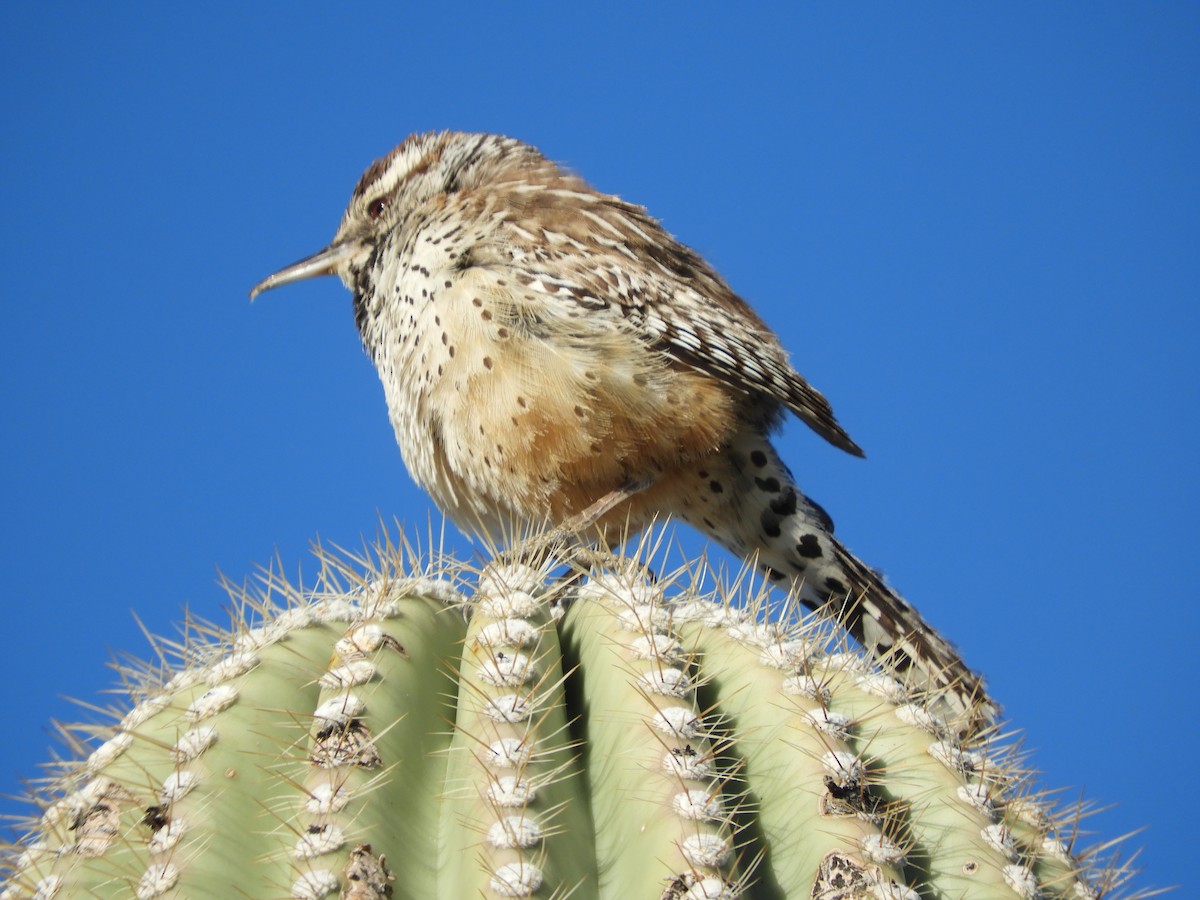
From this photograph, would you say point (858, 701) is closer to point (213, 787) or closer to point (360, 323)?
point (213, 787)

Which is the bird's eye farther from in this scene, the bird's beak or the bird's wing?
the bird's wing

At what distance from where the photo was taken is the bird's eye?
3.42 m

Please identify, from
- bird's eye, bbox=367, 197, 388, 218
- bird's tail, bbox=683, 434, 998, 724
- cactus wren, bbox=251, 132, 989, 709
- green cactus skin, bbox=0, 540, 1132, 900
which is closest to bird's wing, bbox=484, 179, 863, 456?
cactus wren, bbox=251, 132, 989, 709

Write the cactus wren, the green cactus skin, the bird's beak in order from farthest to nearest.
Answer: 1. the bird's beak
2. the cactus wren
3. the green cactus skin

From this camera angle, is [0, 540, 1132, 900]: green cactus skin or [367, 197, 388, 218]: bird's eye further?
[367, 197, 388, 218]: bird's eye

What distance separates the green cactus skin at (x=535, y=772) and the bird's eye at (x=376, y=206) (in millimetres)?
2081

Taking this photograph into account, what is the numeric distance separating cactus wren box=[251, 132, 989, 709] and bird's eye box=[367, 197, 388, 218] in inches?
5.7

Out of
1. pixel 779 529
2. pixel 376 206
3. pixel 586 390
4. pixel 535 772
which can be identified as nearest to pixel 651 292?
pixel 586 390

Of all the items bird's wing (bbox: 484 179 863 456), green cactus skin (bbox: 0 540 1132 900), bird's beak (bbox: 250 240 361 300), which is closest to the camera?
green cactus skin (bbox: 0 540 1132 900)

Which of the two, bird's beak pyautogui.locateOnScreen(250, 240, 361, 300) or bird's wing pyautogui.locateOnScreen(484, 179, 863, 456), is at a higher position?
bird's beak pyautogui.locateOnScreen(250, 240, 361, 300)

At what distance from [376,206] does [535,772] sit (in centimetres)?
251

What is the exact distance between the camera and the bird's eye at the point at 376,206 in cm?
342

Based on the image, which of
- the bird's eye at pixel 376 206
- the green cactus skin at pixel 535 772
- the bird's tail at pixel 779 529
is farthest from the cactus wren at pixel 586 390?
the green cactus skin at pixel 535 772

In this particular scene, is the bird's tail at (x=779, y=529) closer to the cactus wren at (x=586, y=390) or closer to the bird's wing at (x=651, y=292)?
the cactus wren at (x=586, y=390)
